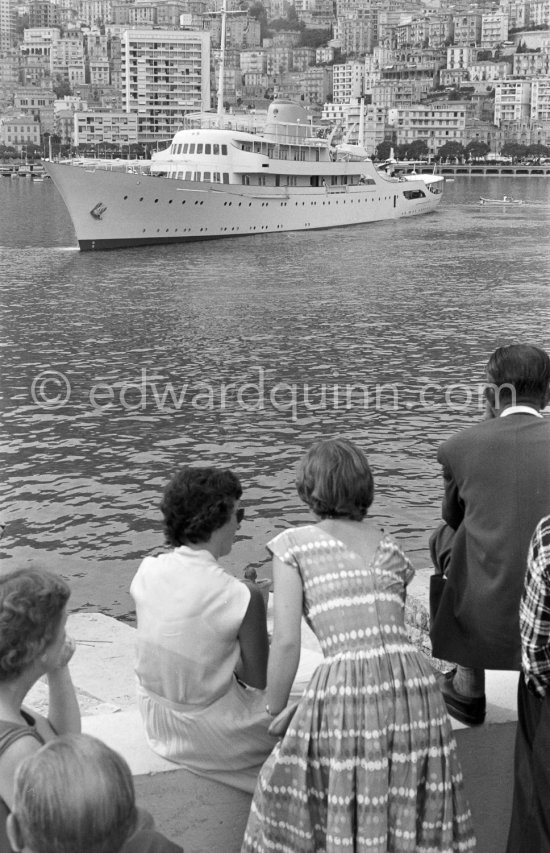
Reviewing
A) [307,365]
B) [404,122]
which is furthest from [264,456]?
[404,122]

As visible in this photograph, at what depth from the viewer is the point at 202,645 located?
7.64ft

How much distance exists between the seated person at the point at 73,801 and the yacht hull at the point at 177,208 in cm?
3423

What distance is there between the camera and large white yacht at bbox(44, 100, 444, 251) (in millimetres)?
36125

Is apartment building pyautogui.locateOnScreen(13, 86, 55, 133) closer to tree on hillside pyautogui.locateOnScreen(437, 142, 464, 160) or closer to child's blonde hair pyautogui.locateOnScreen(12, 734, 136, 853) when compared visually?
tree on hillside pyautogui.locateOnScreen(437, 142, 464, 160)

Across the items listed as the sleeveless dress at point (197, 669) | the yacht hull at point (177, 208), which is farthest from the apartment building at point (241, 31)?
the sleeveless dress at point (197, 669)

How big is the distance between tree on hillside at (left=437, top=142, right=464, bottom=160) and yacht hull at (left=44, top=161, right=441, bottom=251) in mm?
98221

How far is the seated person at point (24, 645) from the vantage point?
5.77 ft

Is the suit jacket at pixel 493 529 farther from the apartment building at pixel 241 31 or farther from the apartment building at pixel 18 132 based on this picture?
the apartment building at pixel 241 31

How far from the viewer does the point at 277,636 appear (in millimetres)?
2219

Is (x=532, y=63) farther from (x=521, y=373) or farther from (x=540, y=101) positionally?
(x=521, y=373)

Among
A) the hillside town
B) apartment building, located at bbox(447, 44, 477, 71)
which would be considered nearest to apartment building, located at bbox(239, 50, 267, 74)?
the hillside town

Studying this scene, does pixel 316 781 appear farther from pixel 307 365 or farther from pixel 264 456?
pixel 307 365

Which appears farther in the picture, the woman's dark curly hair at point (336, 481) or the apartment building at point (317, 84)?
the apartment building at point (317, 84)

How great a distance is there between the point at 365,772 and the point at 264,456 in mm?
8001
